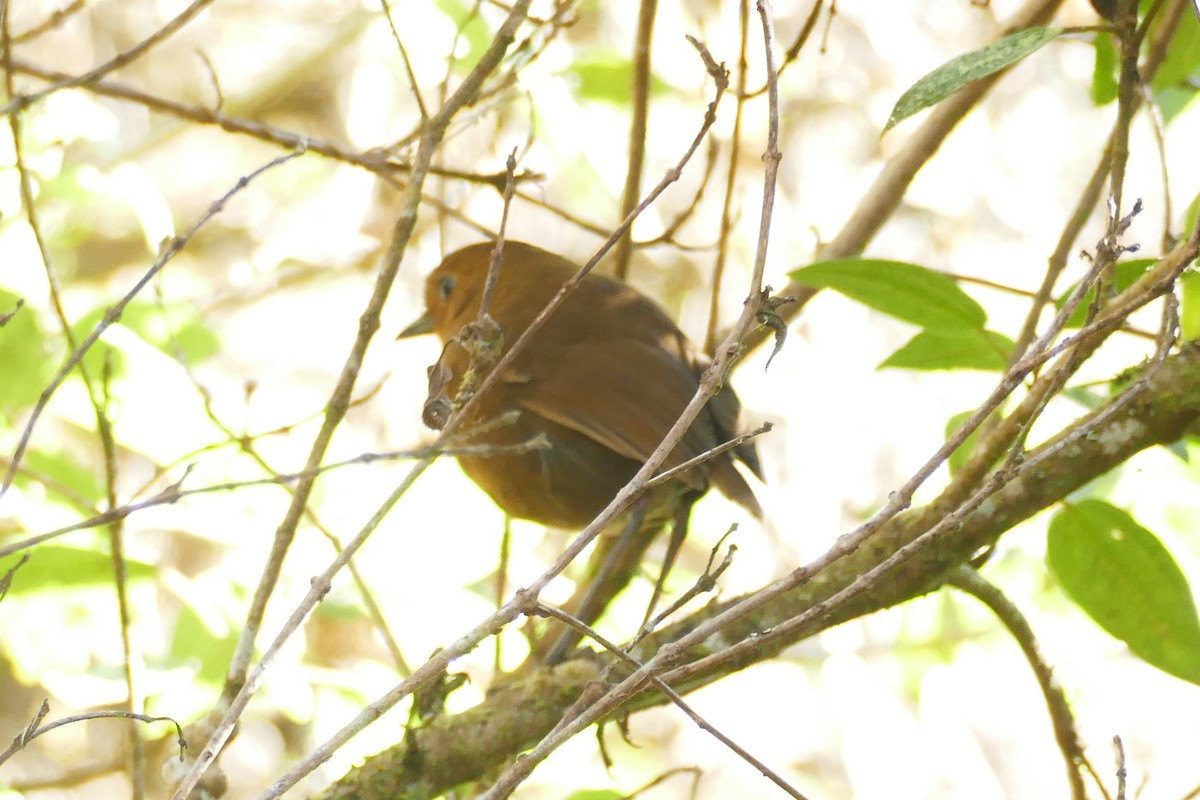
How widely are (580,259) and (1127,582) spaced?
3.73 m

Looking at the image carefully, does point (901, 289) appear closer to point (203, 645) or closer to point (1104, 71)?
point (1104, 71)

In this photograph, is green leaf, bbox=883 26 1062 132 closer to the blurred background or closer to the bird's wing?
the bird's wing

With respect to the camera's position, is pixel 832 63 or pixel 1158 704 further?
pixel 832 63

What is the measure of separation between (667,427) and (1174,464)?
1.76m

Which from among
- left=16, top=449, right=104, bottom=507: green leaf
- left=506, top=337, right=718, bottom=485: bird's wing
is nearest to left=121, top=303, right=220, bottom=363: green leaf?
left=16, top=449, right=104, bottom=507: green leaf

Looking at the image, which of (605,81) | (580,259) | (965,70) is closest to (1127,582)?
(965,70)

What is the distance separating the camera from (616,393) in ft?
8.46

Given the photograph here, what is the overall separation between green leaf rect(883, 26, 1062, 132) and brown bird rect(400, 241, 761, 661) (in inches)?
40.3

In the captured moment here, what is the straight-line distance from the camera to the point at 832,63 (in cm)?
566

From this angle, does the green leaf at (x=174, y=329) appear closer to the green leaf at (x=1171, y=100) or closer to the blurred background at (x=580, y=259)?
the blurred background at (x=580, y=259)

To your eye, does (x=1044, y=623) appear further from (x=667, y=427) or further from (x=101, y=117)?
(x=101, y=117)

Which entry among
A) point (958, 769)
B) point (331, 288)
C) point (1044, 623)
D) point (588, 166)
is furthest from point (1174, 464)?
point (331, 288)

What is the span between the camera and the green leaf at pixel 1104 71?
2.11 metres

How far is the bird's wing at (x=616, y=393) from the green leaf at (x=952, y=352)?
2.07 ft
